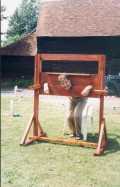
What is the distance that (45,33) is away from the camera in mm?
32531

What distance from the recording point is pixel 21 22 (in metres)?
63.9

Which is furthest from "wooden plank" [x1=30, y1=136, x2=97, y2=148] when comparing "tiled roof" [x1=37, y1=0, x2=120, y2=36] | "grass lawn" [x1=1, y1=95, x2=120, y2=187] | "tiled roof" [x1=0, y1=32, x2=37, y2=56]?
"tiled roof" [x1=0, y1=32, x2=37, y2=56]

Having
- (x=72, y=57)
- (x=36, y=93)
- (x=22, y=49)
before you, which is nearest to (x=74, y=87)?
(x=72, y=57)

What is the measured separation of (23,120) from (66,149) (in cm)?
417

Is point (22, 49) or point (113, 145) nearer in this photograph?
point (113, 145)

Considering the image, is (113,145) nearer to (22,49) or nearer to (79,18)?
(79,18)

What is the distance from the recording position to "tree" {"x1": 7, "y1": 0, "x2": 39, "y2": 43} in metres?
62.5

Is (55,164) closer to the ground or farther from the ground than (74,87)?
closer to the ground

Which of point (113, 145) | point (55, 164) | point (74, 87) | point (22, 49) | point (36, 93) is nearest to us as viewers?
point (55, 164)

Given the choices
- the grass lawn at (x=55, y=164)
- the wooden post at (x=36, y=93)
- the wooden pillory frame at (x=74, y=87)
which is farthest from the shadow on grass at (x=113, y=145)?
the wooden post at (x=36, y=93)

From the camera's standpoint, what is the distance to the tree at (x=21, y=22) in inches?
2463

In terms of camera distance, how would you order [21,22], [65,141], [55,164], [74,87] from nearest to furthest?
[55,164]
[65,141]
[74,87]
[21,22]

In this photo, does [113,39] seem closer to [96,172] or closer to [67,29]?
[67,29]

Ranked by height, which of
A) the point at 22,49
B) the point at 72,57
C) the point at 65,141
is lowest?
the point at 22,49
